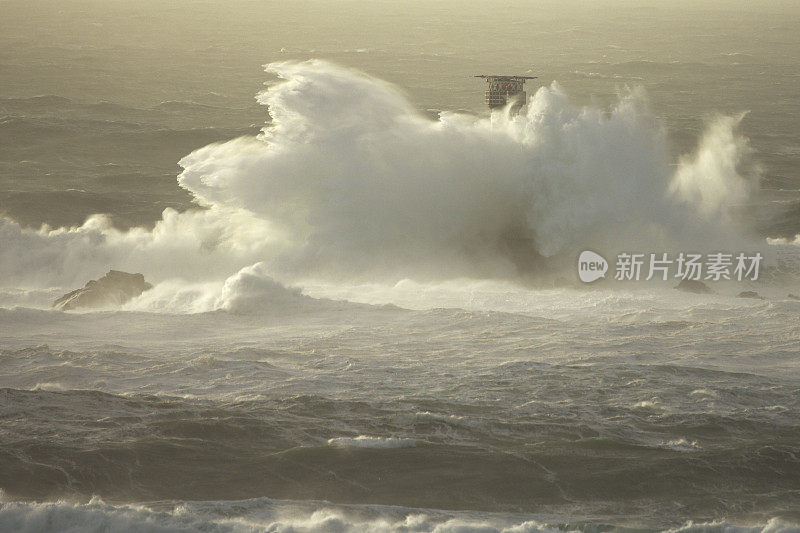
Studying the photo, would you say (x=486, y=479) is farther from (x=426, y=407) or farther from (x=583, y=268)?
(x=583, y=268)

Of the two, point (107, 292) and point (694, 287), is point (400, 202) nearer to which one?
Result: point (694, 287)

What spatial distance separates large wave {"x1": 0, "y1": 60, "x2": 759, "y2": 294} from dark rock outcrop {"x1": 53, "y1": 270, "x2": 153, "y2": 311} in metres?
2.67

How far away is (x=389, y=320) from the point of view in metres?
19.2

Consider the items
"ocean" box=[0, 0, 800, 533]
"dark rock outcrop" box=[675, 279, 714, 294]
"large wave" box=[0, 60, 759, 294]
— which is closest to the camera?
"ocean" box=[0, 0, 800, 533]

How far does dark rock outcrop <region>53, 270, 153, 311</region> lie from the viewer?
2138 cm

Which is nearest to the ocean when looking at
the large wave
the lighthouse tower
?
the large wave

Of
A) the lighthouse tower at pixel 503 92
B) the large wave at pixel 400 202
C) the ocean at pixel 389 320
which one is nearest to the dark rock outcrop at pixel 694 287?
the ocean at pixel 389 320

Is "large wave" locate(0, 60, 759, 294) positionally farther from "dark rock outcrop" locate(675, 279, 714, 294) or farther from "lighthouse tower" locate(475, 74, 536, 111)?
"lighthouse tower" locate(475, 74, 536, 111)

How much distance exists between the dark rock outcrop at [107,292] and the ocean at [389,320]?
14.1 inches

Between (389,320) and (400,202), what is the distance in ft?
26.3

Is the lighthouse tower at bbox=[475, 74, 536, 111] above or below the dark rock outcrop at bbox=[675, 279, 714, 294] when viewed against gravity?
above

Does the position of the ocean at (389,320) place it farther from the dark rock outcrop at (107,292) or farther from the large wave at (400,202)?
the dark rock outcrop at (107,292)

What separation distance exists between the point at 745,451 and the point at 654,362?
12.0ft

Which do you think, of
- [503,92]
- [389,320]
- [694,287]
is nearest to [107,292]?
[389,320]
